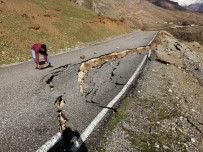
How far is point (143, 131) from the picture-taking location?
22.5ft

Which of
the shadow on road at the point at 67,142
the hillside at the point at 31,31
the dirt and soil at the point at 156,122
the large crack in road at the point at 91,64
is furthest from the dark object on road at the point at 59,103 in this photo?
the hillside at the point at 31,31

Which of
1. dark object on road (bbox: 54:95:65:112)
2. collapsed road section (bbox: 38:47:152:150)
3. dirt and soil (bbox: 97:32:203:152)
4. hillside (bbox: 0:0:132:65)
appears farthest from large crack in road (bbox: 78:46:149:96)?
hillside (bbox: 0:0:132:65)

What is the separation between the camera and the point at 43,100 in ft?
26.1

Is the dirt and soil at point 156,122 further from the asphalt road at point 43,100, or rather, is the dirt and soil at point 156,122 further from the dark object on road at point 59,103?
the dark object on road at point 59,103

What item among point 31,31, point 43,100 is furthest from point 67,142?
point 31,31

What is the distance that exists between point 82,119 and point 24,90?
298 cm

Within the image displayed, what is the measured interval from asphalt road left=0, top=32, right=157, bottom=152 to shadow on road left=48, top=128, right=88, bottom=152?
133 millimetres

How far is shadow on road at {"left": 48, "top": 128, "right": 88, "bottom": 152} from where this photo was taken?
5.30 meters

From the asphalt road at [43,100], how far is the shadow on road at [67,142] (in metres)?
0.13

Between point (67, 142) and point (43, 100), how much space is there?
2.64m

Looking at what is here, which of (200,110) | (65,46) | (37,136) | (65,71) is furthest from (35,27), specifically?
(37,136)

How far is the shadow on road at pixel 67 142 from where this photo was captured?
209 inches

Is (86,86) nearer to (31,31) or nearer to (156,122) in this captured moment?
(156,122)

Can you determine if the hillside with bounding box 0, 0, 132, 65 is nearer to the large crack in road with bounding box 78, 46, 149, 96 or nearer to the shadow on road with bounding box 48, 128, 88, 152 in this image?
the large crack in road with bounding box 78, 46, 149, 96
